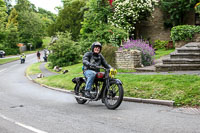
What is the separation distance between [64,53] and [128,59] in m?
14.5

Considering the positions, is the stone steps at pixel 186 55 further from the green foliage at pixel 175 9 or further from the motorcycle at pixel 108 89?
the green foliage at pixel 175 9

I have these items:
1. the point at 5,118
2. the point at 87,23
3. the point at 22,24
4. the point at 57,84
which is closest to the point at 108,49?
the point at 57,84

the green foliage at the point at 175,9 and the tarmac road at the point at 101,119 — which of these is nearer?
the tarmac road at the point at 101,119

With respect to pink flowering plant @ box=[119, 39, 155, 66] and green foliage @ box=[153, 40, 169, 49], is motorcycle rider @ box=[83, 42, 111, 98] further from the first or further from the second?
green foliage @ box=[153, 40, 169, 49]

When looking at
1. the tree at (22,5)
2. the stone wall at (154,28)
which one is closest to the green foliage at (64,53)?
the stone wall at (154,28)

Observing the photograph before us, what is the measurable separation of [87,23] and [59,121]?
18.7 meters

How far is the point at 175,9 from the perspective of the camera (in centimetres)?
2636

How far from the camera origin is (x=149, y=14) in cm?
2848

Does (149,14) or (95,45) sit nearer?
(95,45)

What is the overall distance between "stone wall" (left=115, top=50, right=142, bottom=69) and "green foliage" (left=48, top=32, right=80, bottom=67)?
42.8 feet

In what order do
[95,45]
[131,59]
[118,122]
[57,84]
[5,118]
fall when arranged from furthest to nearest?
1. [131,59]
2. [57,84]
3. [95,45]
4. [5,118]
5. [118,122]

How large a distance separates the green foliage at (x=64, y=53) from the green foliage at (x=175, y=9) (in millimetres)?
10911

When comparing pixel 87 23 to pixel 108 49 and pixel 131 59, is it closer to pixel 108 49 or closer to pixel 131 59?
pixel 108 49

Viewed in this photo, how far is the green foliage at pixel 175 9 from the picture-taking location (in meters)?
25.6
